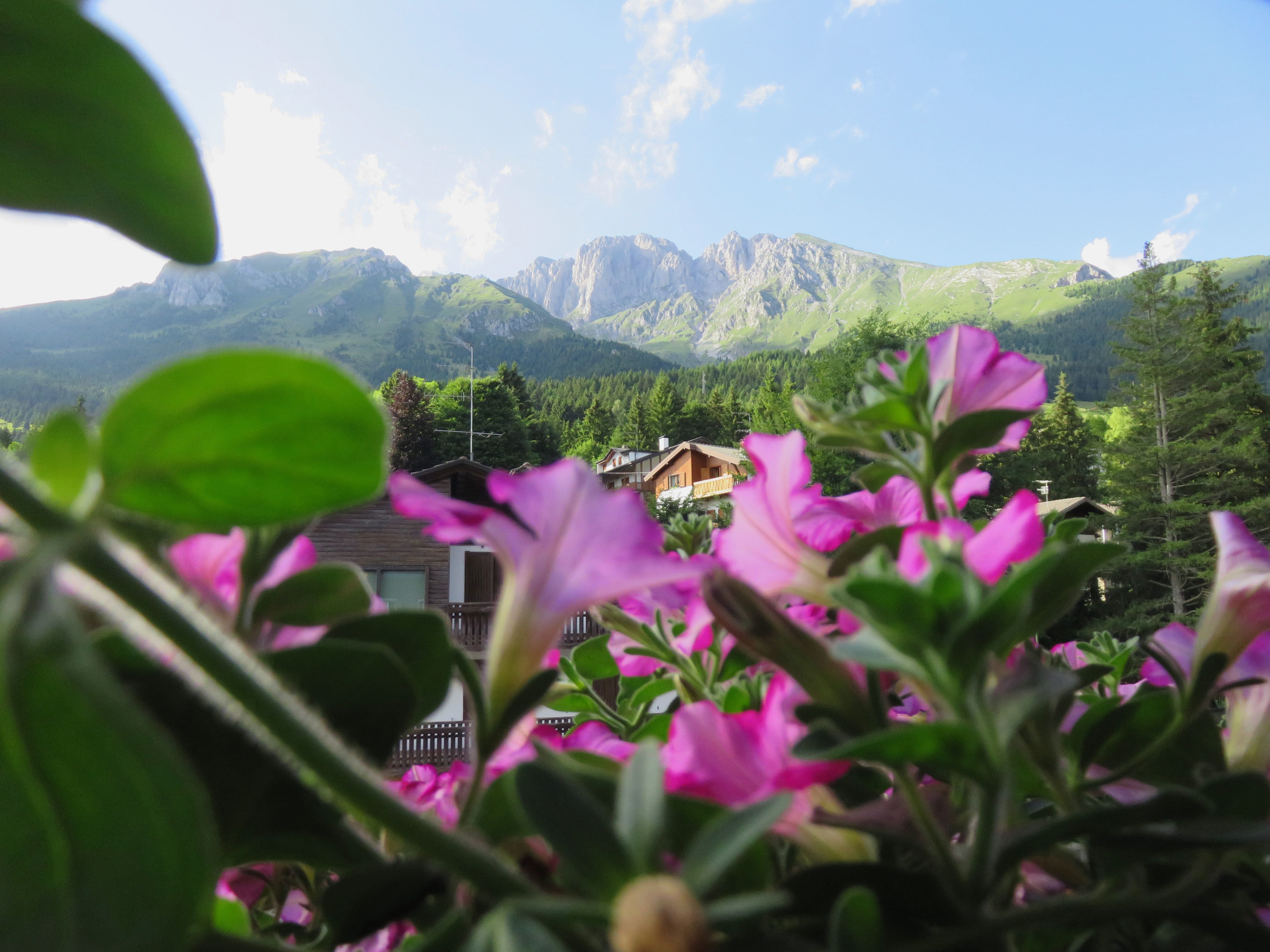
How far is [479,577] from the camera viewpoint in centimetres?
840

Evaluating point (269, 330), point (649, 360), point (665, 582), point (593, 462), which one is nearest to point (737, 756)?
point (665, 582)

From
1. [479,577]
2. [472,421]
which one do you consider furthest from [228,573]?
[472,421]

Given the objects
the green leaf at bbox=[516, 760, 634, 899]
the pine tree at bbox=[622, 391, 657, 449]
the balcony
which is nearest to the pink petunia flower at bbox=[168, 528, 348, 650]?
the green leaf at bbox=[516, 760, 634, 899]

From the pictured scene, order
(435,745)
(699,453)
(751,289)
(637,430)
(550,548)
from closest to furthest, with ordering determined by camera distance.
Result: (550,548) < (435,745) < (699,453) < (637,430) < (751,289)

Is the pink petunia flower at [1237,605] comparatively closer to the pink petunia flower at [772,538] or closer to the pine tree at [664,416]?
the pink petunia flower at [772,538]

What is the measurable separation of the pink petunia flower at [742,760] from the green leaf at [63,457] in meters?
0.13

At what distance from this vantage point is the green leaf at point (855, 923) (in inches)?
5.2

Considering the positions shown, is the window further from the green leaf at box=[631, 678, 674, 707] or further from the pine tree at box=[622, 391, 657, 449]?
the pine tree at box=[622, 391, 657, 449]

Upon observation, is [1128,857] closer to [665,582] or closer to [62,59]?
[665,582]

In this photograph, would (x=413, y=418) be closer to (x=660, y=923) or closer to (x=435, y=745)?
(x=435, y=745)

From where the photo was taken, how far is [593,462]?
2492 cm

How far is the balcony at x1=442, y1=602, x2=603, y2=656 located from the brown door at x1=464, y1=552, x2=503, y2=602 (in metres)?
1.20

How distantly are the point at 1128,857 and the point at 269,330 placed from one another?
180 feet

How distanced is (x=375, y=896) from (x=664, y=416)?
25.7 meters
